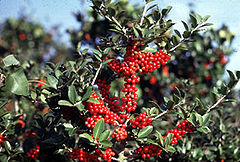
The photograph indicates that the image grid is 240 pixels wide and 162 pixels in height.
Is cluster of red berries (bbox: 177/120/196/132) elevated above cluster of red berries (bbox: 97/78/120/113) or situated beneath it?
situated beneath

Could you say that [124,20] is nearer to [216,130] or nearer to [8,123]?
[8,123]

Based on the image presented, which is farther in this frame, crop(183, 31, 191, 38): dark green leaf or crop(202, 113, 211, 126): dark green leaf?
crop(183, 31, 191, 38): dark green leaf

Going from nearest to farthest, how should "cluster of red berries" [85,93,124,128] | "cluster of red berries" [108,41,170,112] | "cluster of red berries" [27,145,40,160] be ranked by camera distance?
"cluster of red berries" [85,93,124,128], "cluster of red berries" [108,41,170,112], "cluster of red berries" [27,145,40,160]

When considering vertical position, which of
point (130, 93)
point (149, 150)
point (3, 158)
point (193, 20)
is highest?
point (193, 20)

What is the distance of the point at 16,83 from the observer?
58.9 inches

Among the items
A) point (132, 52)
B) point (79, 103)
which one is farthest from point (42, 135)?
point (132, 52)

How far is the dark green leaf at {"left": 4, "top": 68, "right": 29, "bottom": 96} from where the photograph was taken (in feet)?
4.88

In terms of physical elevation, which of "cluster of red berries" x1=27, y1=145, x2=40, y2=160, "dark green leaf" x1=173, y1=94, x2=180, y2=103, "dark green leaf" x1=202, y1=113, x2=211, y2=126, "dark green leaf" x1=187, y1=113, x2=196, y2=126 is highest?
"dark green leaf" x1=173, y1=94, x2=180, y2=103

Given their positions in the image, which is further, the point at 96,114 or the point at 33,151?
the point at 33,151

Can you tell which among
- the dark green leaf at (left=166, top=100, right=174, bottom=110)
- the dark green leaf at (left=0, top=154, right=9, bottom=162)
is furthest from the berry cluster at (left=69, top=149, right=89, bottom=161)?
the dark green leaf at (left=166, top=100, right=174, bottom=110)

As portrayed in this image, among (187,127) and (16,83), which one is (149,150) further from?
(16,83)

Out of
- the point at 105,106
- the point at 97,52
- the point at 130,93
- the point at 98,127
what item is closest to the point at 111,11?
the point at 97,52

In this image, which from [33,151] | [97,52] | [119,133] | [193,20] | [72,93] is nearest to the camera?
[72,93]

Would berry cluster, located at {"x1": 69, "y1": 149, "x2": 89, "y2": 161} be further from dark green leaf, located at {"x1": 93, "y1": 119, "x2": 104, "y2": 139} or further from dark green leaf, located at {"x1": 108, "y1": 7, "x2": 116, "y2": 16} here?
dark green leaf, located at {"x1": 108, "y1": 7, "x2": 116, "y2": 16}
